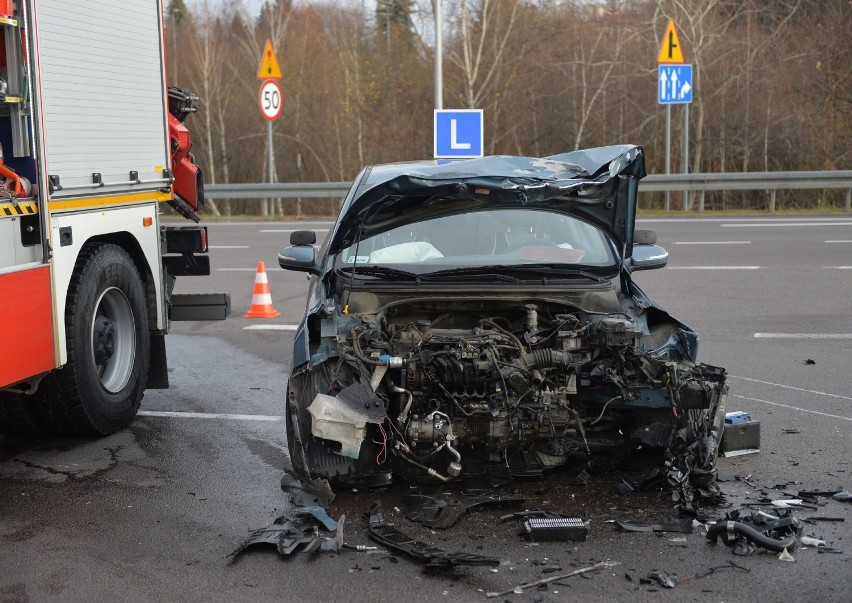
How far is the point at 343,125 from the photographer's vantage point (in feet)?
95.3

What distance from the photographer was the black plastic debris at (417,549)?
4.50 metres

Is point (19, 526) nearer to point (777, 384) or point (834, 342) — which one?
point (777, 384)

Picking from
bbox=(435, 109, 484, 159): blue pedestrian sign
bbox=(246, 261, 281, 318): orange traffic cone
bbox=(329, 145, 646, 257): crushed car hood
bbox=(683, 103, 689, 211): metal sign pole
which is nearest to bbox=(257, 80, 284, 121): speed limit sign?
bbox=(435, 109, 484, 159): blue pedestrian sign

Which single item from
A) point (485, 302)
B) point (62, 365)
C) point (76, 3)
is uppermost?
point (76, 3)

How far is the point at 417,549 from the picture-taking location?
182 inches

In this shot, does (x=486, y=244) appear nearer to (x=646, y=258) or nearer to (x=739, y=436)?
(x=646, y=258)

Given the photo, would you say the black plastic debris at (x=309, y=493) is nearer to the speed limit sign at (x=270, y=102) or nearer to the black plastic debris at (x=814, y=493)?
the black plastic debris at (x=814, y=493)

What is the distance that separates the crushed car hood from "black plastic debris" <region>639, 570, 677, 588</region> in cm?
210

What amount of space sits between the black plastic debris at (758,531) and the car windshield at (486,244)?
5.86ft

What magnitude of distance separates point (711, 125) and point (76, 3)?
2122 cm

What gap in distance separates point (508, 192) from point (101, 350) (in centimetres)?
291

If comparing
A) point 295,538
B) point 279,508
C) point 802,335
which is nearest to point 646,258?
point 279,508

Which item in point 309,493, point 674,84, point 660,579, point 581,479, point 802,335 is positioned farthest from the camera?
point 674,84

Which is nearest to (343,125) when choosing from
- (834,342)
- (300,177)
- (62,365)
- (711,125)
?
(300,177)
